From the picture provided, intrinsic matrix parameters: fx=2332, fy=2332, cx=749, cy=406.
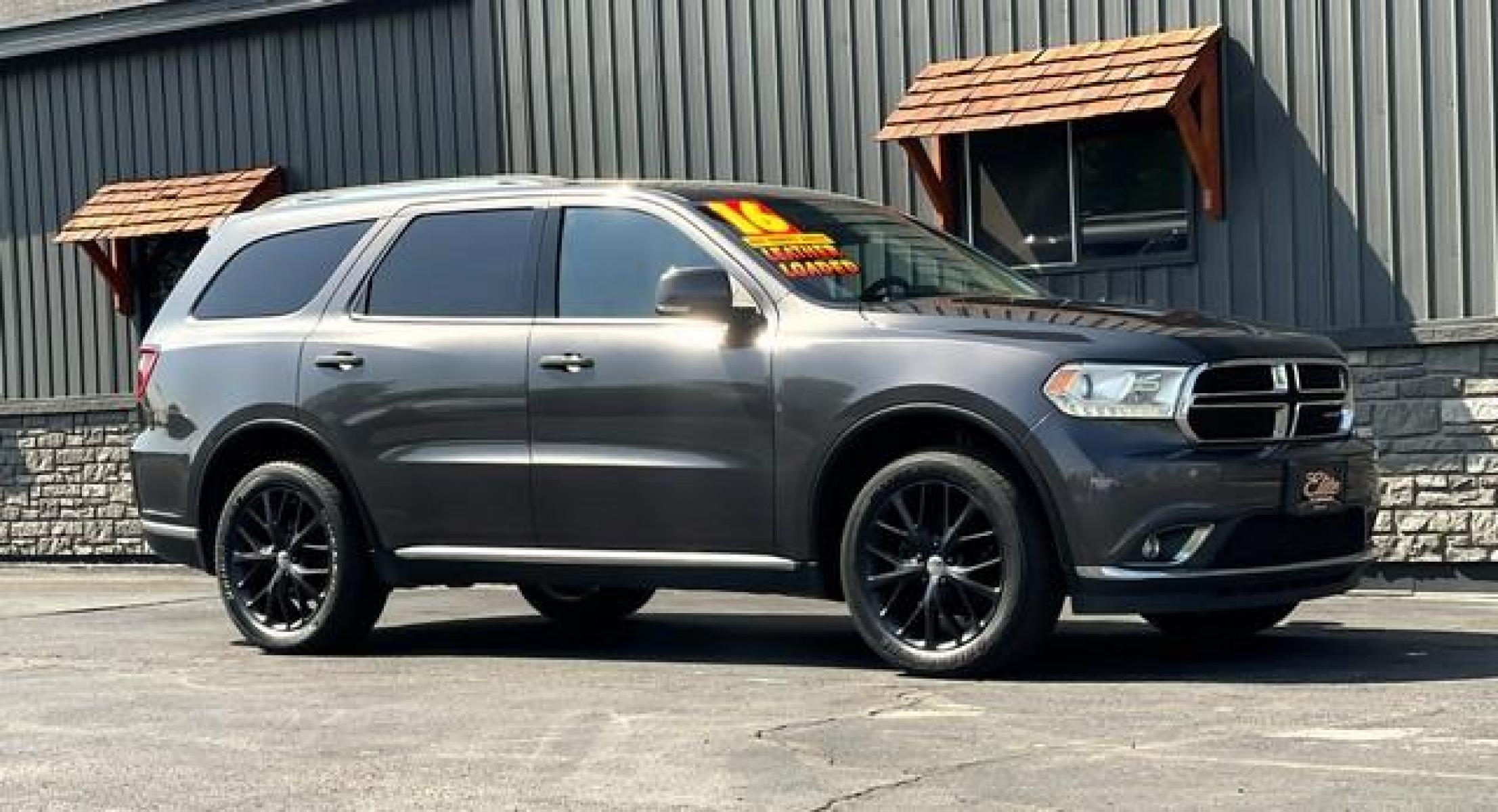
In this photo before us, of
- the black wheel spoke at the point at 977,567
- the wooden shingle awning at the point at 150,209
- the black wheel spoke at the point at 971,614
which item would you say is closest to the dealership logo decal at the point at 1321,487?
the black wheel spoke at the point at 977,567

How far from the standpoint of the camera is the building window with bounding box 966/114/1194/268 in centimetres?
1295

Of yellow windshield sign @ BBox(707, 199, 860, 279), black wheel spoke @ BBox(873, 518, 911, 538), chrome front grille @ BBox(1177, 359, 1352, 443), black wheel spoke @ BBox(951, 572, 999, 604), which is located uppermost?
yellow windshield sign @ BBox(707, 199, 860, 279)

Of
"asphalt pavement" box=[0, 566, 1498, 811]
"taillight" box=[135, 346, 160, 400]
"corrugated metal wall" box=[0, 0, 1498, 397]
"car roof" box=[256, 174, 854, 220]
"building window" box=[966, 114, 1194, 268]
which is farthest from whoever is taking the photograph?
"building window" box=[966, 114, 1194, 268]

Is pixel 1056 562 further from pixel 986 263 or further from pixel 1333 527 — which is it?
pixel 986 263

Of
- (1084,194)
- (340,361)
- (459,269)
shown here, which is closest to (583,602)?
(340,361)

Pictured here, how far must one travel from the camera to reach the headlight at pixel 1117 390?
738 centimetres

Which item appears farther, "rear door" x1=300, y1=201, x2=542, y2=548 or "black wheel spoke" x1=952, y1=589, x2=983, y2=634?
"rear door" x1=300, y1=201, x2=542, y2=548

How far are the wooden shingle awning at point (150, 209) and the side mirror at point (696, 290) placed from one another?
9.03m

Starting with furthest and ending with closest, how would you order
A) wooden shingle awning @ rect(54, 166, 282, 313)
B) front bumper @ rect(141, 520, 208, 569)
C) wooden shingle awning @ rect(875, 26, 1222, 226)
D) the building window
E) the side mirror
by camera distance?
1. wooden shingle awning @ rect(54, 166, 282, 313)
2. the building window
3. wooden shingle awning @ rect(875, 26, 1222, 226)
4. front bumper @ rect(141, 520, 208, 569)
5. the side mirror

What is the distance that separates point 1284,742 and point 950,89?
7603 millimetres

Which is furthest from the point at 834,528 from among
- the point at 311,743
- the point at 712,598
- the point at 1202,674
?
the point at 712,598

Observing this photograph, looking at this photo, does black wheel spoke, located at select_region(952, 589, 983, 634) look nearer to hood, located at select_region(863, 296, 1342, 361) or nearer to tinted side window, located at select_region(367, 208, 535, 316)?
hood, located at select_region(863, 296, 1342, 361)

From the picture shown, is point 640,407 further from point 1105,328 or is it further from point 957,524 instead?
point 1105,328

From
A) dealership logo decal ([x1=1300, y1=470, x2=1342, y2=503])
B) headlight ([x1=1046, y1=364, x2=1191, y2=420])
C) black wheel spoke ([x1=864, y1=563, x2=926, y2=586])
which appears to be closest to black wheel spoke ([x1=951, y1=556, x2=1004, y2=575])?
black wheel spoke ([x1=864, y1=563, x2=926, y2=586])
